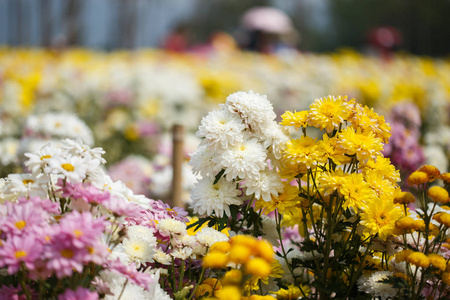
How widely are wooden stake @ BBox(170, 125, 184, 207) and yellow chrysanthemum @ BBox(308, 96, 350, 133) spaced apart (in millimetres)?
1673

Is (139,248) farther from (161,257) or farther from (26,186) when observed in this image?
(26,186)

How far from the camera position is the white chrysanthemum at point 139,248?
4.55ft

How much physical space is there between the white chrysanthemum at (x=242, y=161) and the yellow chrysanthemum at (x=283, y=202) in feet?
0.37

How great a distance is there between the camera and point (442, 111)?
6168 mm

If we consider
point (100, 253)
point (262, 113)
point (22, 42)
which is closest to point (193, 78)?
point (262, 113)

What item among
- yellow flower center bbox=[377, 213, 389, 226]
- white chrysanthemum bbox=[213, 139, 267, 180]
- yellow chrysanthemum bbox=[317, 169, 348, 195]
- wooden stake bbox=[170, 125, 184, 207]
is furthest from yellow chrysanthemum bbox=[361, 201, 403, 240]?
wooden stake bbox=[170, 125, 184, 207]

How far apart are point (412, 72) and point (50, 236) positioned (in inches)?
417

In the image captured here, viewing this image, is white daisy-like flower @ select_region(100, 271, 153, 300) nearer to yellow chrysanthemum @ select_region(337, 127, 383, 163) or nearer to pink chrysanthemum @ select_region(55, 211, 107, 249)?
pink chrysanthemum @ select_region(55, 211, 107, 249)

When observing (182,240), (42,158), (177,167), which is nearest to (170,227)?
(182,240)

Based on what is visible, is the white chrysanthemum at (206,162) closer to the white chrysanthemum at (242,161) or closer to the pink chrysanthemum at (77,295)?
the white chrysanthemum at (242,161)

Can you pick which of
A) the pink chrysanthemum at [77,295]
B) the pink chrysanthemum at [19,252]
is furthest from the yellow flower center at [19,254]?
the pink chrysanthemum at [77,295]

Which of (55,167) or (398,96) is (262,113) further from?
(398,96)

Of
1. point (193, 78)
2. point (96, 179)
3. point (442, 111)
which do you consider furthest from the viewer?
point (193, 78)

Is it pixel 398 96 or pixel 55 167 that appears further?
pixel 398 96
